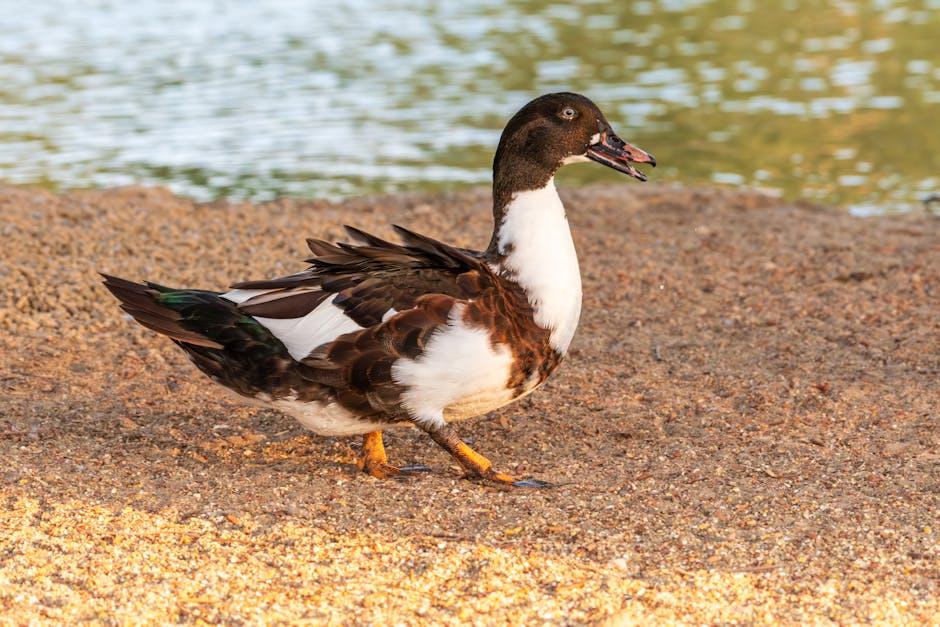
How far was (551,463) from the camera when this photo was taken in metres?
A: 5.73

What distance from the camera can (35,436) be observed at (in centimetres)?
585

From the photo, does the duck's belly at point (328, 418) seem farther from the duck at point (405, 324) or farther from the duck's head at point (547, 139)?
the duck's head at point (547, 139)

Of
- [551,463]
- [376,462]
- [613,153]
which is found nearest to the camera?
[376,462]

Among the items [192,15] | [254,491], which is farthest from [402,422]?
[192,15]

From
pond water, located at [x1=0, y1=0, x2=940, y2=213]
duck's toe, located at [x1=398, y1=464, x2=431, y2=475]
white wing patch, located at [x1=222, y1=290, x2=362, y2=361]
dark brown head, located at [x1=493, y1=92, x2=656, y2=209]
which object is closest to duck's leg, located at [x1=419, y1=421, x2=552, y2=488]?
duck's toe, located at [x1=398, y1=464, x2=431, y2=475]

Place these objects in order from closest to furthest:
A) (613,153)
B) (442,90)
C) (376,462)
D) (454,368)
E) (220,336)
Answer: (454,368), (220,336), (376,462), (613,153), (442,90)

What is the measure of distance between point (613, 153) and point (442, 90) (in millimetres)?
10937

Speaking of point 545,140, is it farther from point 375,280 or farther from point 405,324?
point 405,324

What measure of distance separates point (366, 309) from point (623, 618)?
1.77m

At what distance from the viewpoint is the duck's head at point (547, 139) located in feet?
18.5

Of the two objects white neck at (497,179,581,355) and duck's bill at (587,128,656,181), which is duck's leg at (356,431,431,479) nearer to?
white neck at (497,179,581,355)

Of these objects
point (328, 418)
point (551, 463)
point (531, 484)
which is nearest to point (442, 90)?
point (551, 463)

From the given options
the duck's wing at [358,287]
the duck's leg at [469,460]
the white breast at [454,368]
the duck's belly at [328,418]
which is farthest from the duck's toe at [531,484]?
the duck's wing at [358,287]

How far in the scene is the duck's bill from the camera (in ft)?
19.1
